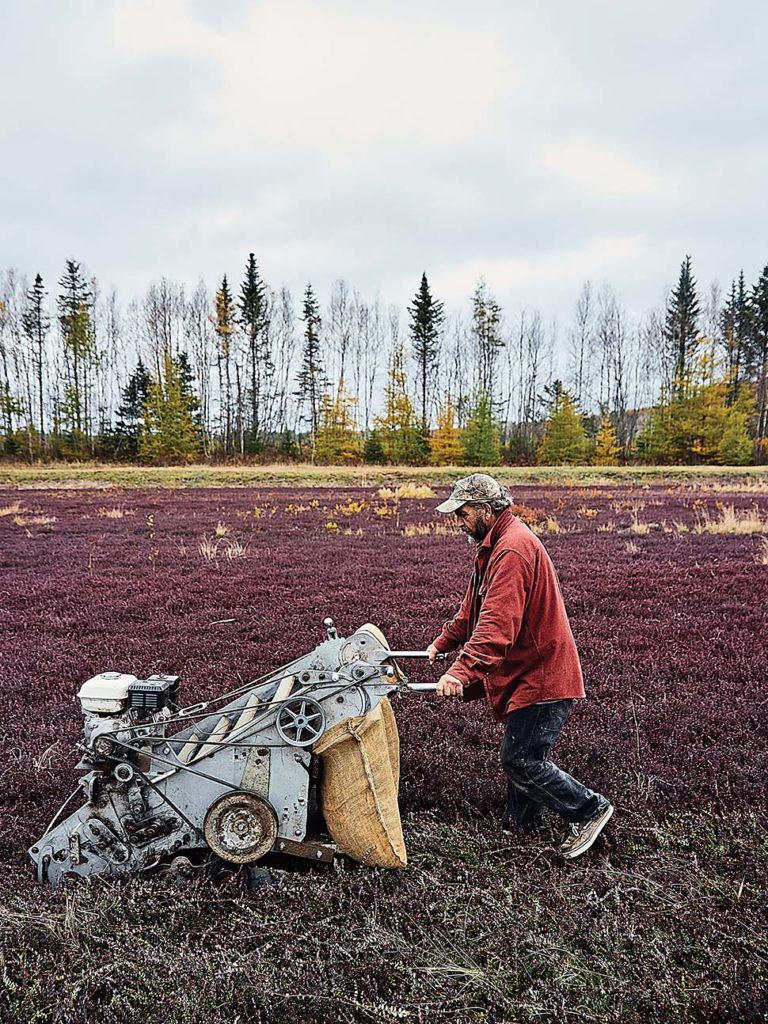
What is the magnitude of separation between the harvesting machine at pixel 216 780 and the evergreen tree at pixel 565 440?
174 feet

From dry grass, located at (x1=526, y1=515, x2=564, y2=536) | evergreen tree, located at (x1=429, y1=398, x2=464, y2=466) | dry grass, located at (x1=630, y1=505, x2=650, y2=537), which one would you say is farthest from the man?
evergreen tree, located at (x1=429, y1=398, x2=464, y2=466)

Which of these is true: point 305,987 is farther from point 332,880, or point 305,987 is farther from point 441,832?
point 441,832

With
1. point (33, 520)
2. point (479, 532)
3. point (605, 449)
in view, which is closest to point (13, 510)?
point (33, 520)

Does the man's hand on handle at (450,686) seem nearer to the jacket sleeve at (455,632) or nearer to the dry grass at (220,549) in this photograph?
the jacket sleeve at (455,632)

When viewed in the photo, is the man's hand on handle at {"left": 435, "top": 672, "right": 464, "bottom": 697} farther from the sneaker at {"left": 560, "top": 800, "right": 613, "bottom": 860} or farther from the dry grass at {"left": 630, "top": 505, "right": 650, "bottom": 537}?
the dry grass at {"left": 630, "top": 505, "right": 650, "bottom": 537}

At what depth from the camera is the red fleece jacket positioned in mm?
3666

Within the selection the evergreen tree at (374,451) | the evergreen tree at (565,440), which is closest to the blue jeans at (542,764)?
the evergreen tree at (374,451)

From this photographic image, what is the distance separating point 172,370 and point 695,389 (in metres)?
42.3

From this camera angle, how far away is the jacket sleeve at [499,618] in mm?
3602

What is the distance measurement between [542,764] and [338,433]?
55737 millimetres

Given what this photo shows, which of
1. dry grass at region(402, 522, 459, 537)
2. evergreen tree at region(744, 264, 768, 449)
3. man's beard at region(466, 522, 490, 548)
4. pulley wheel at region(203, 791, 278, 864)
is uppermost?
evergreen tree at region(744, 264, 768, 449)

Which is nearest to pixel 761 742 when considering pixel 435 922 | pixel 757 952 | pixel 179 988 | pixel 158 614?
pixel 757 952

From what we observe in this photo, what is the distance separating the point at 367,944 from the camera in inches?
124

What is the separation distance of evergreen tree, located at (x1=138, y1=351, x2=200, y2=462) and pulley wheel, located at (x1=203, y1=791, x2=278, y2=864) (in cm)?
5276
